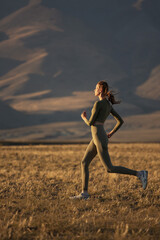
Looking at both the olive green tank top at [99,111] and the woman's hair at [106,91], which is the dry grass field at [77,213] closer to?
the olive green tank top at [99,111]

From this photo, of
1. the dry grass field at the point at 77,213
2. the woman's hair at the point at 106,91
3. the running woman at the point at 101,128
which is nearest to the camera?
the dry grass field at the point at 77,213

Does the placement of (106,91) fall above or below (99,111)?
above

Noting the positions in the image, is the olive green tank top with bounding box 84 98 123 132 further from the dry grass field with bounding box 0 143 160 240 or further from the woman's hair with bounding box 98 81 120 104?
the dry grass field with bounding box 0 143 160 240

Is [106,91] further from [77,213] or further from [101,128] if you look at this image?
[77,213]

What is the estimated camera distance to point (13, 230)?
428cm

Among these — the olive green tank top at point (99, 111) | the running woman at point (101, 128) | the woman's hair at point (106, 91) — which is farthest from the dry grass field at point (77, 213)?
the woman's hair at point (106, 91)

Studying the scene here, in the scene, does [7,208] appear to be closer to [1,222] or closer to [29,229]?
[1,222]

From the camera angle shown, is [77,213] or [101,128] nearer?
[77,213]

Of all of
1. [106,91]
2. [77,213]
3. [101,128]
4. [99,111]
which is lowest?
[77,213]

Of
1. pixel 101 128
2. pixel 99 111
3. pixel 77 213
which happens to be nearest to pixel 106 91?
pixel 99 111

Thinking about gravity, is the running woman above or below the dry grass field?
above

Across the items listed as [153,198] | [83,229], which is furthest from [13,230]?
[153,198]

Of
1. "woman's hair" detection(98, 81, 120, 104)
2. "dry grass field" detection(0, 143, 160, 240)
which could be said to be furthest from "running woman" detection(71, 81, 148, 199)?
"dry grass field" detection(0, 143, 160, 240)

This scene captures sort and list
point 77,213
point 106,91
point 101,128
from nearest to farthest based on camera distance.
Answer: point 77,213 < point 101,128 < point 106,91
